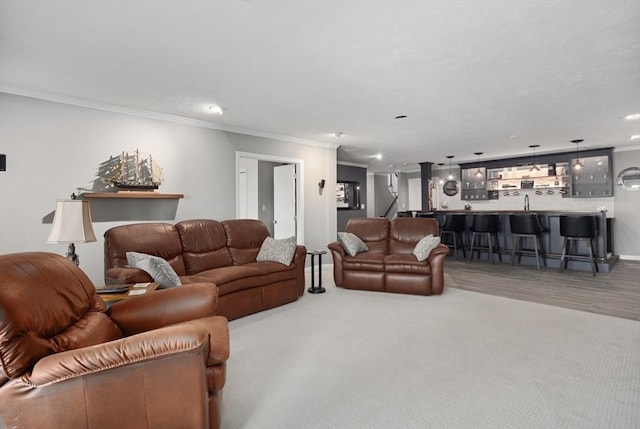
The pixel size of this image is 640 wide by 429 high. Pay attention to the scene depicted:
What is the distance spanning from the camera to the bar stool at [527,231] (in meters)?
6.02

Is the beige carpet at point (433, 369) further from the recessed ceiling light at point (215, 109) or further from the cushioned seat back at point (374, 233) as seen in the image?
the recessed ceiling light at point (215, 109)

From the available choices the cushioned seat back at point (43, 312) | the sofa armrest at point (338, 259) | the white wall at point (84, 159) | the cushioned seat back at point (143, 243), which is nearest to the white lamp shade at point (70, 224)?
the cushioned seat back at point (43, 312)

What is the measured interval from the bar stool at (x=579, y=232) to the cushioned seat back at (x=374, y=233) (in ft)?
10.6

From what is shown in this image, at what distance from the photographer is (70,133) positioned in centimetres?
365

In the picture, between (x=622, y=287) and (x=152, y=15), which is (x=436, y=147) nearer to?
(x=622, y=287)

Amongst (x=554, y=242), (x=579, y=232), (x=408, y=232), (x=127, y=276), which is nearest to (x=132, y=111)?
(x=127, y=276)

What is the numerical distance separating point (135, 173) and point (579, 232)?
692cm

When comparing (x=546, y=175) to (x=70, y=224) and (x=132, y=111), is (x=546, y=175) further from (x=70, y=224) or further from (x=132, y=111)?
(x=70, y=224)

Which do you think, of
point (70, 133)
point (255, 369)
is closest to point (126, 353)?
point (255, 369)

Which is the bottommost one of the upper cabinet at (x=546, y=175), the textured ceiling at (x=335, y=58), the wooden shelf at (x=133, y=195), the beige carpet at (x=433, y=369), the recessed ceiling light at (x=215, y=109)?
the beige carpet at (x=433, y=369)

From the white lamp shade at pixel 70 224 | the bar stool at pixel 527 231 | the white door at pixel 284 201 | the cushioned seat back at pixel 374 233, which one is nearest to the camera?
the white lamp shade at pixel 70 224

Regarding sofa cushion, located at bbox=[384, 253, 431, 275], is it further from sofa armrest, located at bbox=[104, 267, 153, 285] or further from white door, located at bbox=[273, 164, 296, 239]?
sofa armrest, located at bbox=[104, 267, 153, 285]

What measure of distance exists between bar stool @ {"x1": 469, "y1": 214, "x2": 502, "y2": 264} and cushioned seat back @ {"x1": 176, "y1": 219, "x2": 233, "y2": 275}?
5236 mm

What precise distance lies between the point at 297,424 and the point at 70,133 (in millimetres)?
3890
